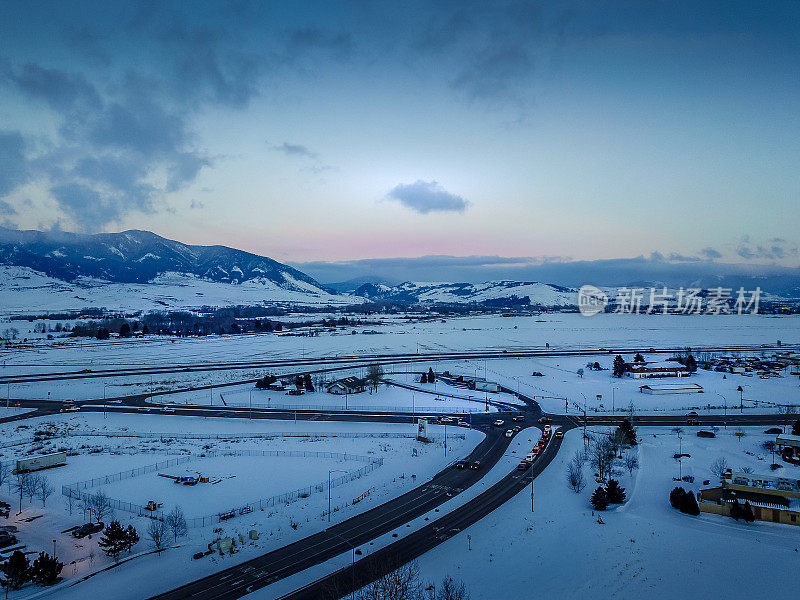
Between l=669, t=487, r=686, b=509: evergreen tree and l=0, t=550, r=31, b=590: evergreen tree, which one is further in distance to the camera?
l=669, t=487, r=686, b=509: evergreen tree

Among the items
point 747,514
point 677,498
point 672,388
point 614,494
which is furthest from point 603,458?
point 672,388

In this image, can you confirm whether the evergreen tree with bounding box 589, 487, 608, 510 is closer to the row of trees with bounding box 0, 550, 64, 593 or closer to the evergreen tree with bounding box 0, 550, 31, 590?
the row of trees with bounding box 0, 550, 64, 593

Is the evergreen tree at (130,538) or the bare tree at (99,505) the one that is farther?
the bare tree at (99,505)

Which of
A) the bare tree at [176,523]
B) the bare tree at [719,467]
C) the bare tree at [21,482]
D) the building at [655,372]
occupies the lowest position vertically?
the bare tree at [21,482]

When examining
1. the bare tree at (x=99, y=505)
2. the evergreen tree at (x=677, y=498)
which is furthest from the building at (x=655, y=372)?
the bare tree at (x=99, y=505)

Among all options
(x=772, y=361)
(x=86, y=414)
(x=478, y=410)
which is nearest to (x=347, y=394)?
(x=478, y=410)

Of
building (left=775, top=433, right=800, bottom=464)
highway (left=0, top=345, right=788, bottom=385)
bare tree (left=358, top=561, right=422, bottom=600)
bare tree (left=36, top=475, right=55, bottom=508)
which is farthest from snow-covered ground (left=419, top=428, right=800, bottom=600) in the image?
highway (left=0, top=345, right=788, bottom=385)

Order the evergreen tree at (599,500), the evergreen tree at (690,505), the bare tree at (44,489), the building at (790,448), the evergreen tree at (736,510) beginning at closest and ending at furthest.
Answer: the evergreen tree at (736,510)
the evergreen tree at (690,505)
the evergreen tree at (599,500)
the bare tree at (44,489)
the building at (790,448)

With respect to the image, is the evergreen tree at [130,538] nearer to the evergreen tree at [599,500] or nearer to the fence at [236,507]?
the fence at [236,507]
